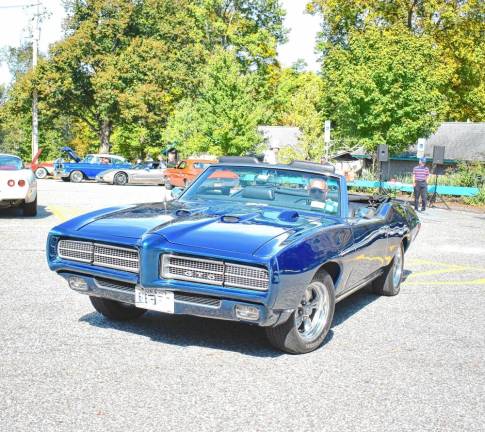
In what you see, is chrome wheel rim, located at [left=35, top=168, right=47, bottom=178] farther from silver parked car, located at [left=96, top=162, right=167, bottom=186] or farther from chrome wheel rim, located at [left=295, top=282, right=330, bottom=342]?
chrome wheel rim, located at [left=295, top=282, right=330, bottom=342]

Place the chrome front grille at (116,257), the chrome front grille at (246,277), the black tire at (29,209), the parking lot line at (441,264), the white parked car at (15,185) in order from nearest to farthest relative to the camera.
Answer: the chrome front grille at (246,277)
the chrome front grille at (116,257)
the parking lot line at (441,264)
the white parked car at (15,185)
the black tire at (29,209)

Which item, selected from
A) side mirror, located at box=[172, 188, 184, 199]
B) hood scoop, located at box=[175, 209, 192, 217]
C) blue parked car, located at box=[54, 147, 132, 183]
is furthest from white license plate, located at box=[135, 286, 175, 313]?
blue parked car, located at box=[54, 147, 132, 183]

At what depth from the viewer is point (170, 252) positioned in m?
4.64

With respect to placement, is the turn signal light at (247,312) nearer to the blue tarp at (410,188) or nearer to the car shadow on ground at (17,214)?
the car shadow on ground at (17,214)

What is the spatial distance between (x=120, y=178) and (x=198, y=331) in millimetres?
28690

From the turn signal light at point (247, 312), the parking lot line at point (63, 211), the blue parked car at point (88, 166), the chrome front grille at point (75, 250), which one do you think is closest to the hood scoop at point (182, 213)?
the chrome front grille at point (75, 250)

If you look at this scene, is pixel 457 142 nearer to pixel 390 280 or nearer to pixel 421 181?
→ pixel 421 181

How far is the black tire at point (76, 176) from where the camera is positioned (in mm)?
34875

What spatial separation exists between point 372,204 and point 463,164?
24494mm

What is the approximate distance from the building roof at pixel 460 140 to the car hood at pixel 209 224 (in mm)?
46095

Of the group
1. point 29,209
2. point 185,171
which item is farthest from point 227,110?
point 29,209

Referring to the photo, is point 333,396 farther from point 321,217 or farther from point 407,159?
point 407,159

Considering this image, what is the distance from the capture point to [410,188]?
30.9 m

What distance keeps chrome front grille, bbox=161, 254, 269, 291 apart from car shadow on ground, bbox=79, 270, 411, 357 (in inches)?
28.8
